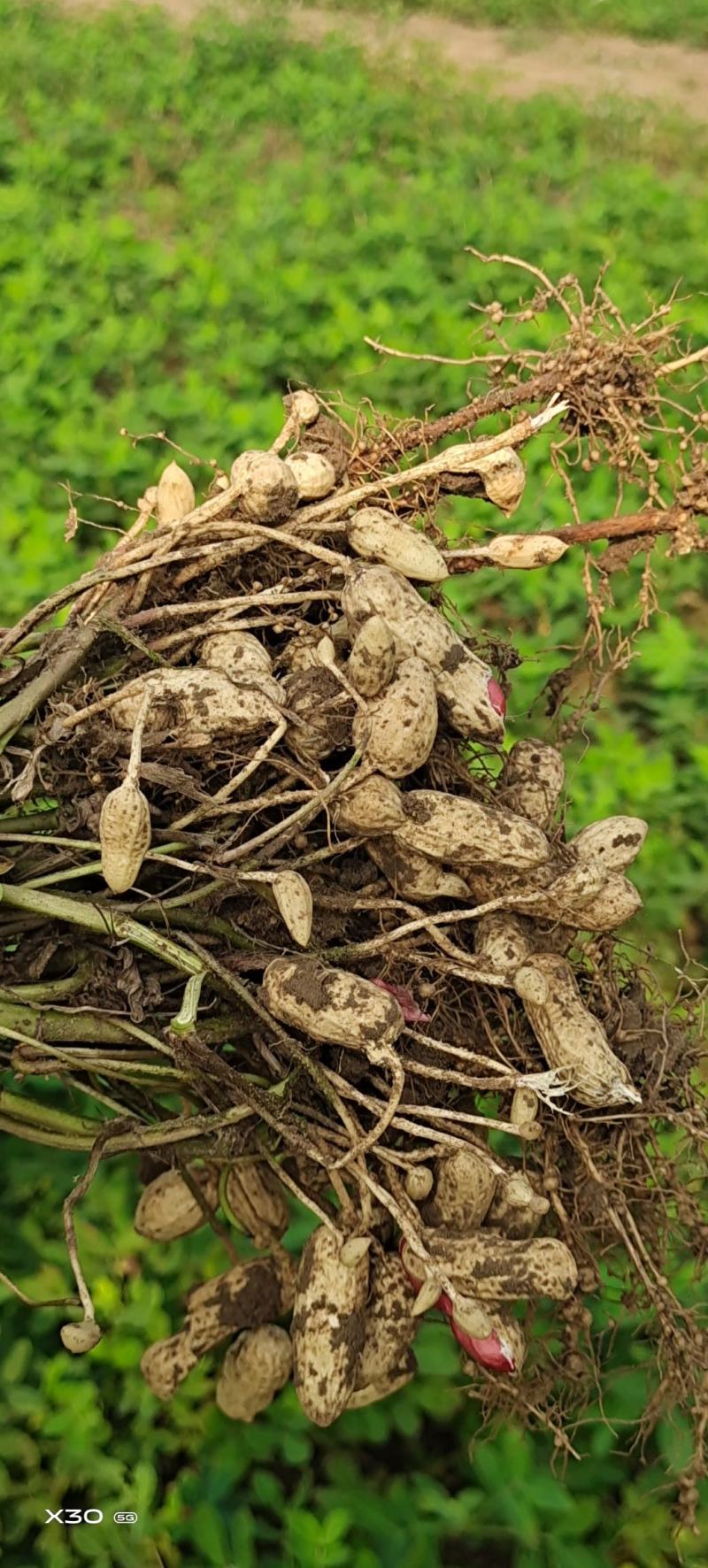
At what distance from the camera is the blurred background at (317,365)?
1937 millimetres

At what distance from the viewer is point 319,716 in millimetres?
1578

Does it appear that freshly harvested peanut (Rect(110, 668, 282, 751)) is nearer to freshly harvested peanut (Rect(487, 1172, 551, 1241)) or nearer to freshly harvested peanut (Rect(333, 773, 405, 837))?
freshly harvested peanut (Rect(333, 773, 405, 837))

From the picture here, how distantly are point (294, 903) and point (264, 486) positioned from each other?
0.55 m

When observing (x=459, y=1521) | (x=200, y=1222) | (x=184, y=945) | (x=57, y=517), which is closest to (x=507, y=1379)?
(x=459, y=1521)

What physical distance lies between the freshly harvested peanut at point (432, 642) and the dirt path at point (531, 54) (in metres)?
5.65

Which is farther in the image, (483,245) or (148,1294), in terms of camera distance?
(483,245)

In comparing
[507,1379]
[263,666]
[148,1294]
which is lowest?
[148,1294]

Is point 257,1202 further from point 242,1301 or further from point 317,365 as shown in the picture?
point 317,365

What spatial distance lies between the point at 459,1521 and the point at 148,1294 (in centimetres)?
64

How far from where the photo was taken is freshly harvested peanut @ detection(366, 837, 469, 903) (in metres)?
1.61

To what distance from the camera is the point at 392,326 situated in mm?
4062

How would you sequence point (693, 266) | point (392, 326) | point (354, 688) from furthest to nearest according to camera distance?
1. point (693, 266)
2. point (392, 326)
3. point (354, 688)

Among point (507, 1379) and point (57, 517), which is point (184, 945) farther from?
point (57, 517)

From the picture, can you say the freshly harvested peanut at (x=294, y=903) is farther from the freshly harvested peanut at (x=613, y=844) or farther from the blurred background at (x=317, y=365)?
the blurred background at (x=317, y=365)
